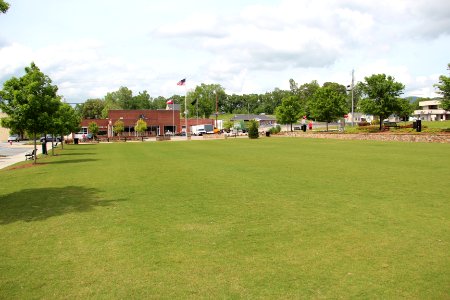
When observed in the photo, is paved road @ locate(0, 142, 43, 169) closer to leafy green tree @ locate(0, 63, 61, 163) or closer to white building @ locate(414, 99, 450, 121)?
leafy green tree @ locate(0, 63, 61, 163)

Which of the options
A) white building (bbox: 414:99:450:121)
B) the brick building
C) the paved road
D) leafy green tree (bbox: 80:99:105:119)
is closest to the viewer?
the paved road

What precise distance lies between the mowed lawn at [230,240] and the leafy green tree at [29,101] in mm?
12002

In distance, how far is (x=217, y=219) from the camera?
951cm

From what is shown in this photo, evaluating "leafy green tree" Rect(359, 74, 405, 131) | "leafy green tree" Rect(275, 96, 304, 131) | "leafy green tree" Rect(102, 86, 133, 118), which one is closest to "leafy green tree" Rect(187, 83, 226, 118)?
"leafy green tree" Rect(102, 86, 133, 118)

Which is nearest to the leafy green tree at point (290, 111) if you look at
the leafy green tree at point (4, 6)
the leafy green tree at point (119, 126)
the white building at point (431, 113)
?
the leafy green tree at point (119, 126)

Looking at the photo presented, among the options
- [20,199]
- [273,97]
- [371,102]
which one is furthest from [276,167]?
[273,97]

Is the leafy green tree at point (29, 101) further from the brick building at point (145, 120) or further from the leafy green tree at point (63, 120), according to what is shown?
the brick building at point (145, 120)

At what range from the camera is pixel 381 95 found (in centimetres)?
5494

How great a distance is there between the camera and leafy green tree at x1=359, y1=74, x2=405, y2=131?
54000 mm

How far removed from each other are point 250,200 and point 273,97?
188350 millimetres

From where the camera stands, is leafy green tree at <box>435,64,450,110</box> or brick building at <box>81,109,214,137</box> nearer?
leafy green tree at <box>435,64,450,110</box>

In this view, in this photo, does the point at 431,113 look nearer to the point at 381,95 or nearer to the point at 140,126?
the point at 381,95

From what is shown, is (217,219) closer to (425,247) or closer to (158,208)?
(158,208)

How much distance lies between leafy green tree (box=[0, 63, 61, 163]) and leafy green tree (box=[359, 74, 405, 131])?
139 ft
